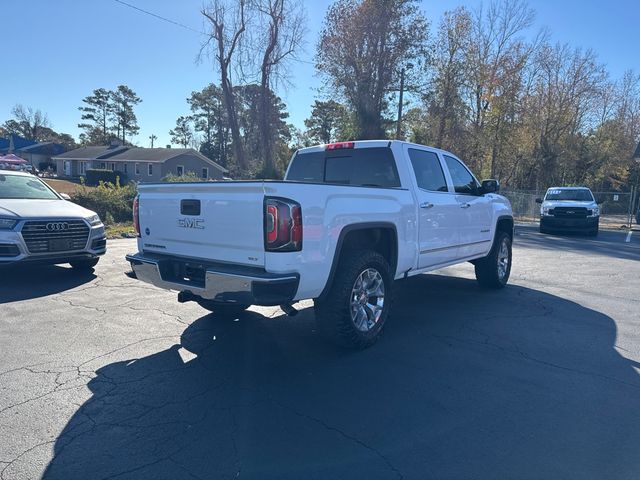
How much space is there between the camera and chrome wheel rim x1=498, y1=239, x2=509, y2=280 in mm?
7680

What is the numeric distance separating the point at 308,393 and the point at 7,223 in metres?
5.65

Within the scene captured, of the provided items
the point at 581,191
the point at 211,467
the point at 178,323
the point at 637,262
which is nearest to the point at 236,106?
the point at 581,191

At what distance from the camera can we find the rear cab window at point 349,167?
5.61 m

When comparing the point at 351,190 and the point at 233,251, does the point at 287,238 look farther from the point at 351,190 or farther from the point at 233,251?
the point at 351,190

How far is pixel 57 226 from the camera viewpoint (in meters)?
7.24

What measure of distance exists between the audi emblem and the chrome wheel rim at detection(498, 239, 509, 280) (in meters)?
6.91

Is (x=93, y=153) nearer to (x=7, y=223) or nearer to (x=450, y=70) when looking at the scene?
(x=450, y=70)

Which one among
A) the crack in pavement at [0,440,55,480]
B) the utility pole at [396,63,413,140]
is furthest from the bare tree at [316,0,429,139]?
the crack in pavement at [0,440,55,480]

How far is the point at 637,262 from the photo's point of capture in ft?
37.8

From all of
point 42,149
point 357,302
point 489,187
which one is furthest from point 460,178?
point 42,149

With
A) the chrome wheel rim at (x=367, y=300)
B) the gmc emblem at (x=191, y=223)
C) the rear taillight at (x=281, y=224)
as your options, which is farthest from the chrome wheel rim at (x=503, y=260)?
the gmc emblem at (x=191, y=223)

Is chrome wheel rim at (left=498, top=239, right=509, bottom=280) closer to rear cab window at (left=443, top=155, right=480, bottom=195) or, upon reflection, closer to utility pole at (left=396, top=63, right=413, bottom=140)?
rear cab window at (left=443, top=155, right=480, bottom=195)

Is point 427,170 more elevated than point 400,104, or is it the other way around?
point 400,104

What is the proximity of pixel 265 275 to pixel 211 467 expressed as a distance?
1.47 metres
